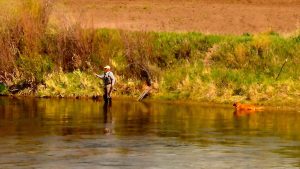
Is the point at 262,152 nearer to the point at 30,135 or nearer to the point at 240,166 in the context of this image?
the point at 240,166

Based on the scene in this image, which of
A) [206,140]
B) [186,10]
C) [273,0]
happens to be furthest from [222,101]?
[273,0]

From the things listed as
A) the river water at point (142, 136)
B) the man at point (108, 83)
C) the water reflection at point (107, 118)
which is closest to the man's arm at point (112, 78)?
the man at point (108, 83)

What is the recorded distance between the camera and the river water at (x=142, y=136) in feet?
80.4

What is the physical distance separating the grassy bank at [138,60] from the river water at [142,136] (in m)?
1.68

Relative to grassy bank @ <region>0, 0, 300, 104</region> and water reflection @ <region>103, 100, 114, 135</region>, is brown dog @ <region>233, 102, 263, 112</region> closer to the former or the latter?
grassy bank @ <region>0, 0, 300, 104</region>

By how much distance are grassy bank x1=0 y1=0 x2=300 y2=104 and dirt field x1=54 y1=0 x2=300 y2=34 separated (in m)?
8.48

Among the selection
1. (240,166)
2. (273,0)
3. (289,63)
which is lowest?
(240,166)

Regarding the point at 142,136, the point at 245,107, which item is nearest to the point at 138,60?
the point at 245,107

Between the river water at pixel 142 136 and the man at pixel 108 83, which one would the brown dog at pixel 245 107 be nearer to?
the river water at pixel 142 136

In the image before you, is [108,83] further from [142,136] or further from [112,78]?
[142,136]

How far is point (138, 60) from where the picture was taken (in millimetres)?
40688

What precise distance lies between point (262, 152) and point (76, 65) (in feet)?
54.7

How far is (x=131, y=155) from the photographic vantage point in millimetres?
25422

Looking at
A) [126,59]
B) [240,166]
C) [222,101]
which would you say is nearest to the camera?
[240,166]
